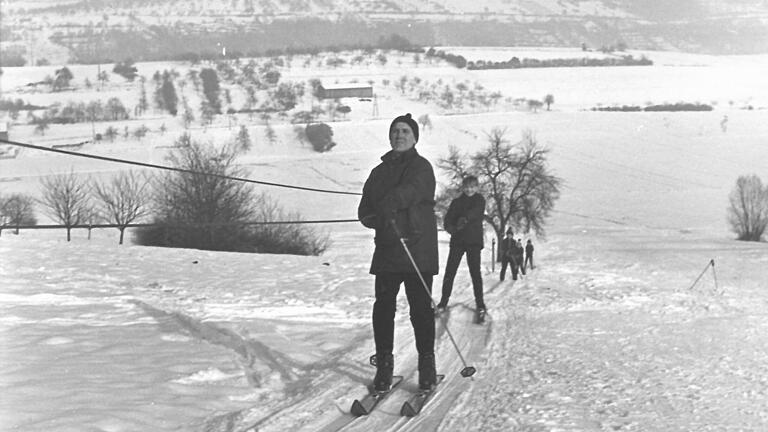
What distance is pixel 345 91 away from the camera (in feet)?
302

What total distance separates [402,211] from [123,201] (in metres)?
60.5

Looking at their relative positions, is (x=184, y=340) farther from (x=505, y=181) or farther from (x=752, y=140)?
(x=752, y=140)

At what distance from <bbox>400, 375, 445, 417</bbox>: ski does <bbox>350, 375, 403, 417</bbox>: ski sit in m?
0.20

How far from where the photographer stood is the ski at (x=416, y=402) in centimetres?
404

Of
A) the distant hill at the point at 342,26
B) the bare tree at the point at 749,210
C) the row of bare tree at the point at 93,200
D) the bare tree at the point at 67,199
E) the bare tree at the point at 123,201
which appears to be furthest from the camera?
the distant hill at the point at 342,26

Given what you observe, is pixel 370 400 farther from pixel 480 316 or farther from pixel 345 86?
pixel 345 86

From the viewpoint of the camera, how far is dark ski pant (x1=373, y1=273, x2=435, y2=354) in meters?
4.59

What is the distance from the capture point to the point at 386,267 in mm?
4477

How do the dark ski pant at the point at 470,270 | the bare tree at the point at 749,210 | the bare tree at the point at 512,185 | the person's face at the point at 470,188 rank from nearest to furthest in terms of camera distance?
the dark ski pant at the point at 470,270
the person's face at the point at 470,188
the bare tree at the point at 512,185
the bare tree at the point at 749,210

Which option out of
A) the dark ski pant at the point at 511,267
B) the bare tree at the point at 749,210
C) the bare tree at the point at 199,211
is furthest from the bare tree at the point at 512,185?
the dark ski pant at the point at 511,267

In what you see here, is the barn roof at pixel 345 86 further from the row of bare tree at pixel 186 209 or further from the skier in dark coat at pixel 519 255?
the skier in dark coat at pixel 519 255

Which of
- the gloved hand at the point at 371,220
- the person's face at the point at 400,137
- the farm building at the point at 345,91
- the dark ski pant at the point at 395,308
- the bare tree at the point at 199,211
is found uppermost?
the farm building at the point at 345,91

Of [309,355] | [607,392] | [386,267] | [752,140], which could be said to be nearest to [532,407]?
[607,392]

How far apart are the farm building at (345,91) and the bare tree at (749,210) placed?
1830 inches
